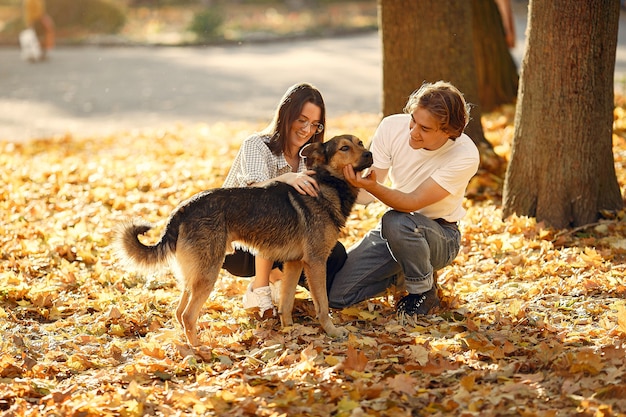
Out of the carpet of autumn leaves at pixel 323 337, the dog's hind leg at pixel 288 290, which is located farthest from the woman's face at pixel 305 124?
the carpet of autumn leaves at pixel 323 337

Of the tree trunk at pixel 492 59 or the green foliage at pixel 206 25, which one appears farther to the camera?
the green foliage at pixel 206 25

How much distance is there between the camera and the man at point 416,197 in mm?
5230

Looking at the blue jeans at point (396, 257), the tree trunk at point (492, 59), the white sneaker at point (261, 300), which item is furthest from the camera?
the tree trunk at point (492, 59)

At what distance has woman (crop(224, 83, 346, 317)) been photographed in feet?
18.1

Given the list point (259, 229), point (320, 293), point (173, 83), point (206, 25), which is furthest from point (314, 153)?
point (206, 25)

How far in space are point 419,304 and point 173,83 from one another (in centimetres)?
1423

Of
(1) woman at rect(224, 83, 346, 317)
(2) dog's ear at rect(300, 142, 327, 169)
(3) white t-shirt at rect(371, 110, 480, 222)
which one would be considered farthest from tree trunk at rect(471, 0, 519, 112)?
(2) dog's ear at rect(300, 142, 327, 169)

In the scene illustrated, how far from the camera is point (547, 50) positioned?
23.1ft

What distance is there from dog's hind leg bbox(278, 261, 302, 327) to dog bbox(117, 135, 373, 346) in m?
0.06

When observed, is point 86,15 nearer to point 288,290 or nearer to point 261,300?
point 261,300

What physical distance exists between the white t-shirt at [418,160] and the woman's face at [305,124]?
0.47 m

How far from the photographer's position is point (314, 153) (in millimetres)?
5234

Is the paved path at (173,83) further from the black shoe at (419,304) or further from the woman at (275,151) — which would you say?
the woman at (275,151)

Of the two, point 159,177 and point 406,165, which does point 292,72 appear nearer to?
point 159,177
